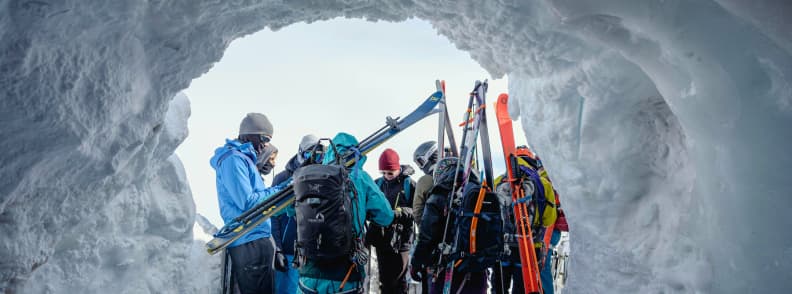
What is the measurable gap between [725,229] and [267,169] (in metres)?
3.90

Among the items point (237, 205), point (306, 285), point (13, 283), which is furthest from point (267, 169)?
point (13, 283)

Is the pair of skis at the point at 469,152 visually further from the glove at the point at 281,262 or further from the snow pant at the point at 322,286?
the glove at the point at 281,262

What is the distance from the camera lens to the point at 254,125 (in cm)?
402

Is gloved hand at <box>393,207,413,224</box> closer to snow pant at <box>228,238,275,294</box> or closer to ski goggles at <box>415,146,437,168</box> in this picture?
ski goggles at <box>415,146,437,168</box>

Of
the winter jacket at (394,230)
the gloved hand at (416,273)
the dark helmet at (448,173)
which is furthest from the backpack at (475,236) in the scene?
the winter jacket at (394,230)

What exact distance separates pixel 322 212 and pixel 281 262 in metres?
1.47

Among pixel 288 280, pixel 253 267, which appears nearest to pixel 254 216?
pixel 253 267

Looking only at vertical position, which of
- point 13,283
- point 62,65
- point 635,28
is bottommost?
point 13,283

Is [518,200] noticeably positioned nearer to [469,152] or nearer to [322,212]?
[469,152]

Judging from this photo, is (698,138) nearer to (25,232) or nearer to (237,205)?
(25,232)

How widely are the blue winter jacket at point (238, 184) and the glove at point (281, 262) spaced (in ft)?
2.04

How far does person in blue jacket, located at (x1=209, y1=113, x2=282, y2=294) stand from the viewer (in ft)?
11.6

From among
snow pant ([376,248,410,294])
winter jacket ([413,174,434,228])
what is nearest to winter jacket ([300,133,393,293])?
winter jacket ([413,174,434,228])

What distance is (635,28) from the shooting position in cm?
180
